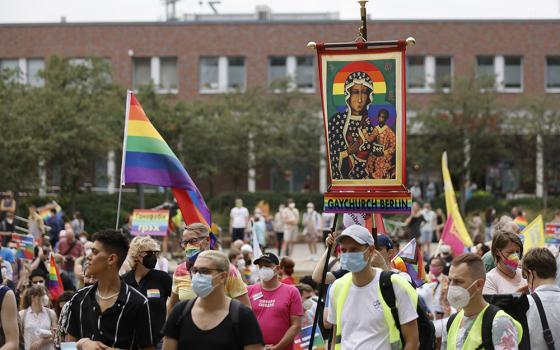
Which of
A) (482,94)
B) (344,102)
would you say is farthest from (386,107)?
(482,94)

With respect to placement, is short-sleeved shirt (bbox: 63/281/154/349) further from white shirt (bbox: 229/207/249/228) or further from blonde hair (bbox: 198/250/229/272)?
white shirt (bbox: 229/207/249/228)

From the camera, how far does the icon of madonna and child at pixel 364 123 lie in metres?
9.85

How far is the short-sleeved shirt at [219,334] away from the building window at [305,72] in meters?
48.9

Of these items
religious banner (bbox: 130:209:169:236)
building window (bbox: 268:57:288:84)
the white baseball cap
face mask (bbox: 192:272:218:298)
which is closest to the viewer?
face mask (bbox: 192:272:218:298)

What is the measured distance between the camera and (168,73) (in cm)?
5672

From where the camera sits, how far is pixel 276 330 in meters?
10.6

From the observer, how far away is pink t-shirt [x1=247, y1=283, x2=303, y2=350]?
10.6 m

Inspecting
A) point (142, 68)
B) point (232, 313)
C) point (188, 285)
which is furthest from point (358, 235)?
point (142, 68)

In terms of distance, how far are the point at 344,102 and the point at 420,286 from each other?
419 centimetres

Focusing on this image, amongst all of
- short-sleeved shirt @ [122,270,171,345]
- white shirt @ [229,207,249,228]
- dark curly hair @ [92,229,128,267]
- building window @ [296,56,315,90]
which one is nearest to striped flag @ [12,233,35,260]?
short-sleeved shirt @ [122,270,171,345]

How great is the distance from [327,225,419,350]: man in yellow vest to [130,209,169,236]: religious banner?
1752cm

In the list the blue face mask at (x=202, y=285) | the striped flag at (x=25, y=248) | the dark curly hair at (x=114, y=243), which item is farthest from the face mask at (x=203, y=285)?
the striped flag at (x=25, y=248)

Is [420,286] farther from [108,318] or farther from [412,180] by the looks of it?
[412,180]

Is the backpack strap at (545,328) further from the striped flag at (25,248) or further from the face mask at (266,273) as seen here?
the striped flag at (25,248)
